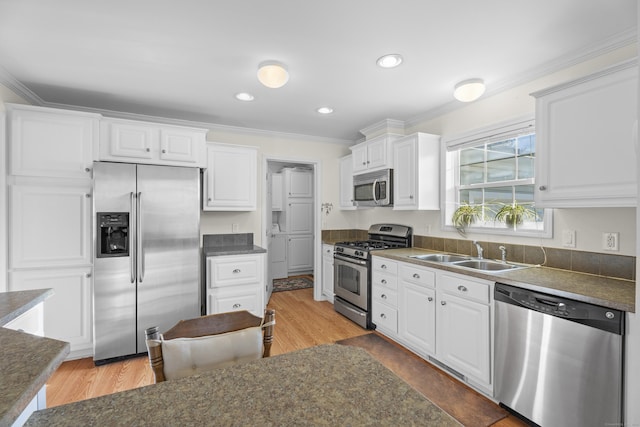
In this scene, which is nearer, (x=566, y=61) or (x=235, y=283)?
(x=566, y=61)

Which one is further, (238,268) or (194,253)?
(238,268)

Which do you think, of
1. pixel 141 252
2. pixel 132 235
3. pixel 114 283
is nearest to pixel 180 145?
pixel 132 235

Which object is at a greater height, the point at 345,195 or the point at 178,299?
the point at 345,195

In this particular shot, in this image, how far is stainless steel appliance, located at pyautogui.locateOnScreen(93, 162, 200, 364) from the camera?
2.67m

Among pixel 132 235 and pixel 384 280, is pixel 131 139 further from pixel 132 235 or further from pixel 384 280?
pixel 384 280

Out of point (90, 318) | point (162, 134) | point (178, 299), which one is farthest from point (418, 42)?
point (90, 318)

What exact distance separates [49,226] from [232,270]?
1.62 m

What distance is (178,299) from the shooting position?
9.61ft

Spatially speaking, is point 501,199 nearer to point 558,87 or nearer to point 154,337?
point 558,87

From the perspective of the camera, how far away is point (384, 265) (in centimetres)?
313

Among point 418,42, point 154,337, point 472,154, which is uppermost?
point 418,42

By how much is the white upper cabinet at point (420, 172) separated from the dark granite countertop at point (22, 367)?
119 inches

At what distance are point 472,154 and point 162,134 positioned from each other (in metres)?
3.16

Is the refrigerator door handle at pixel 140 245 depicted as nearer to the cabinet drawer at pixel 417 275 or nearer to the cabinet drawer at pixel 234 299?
the cabinet drawer at pixel 234 299
